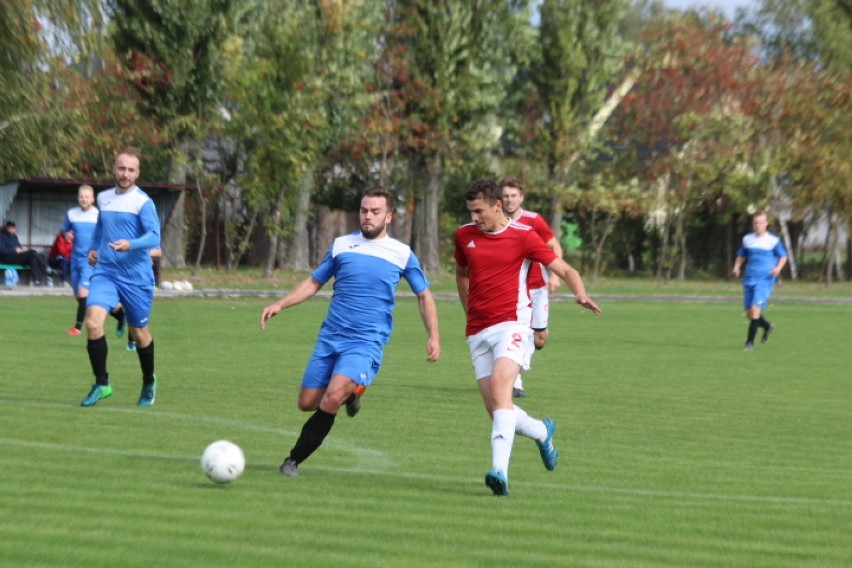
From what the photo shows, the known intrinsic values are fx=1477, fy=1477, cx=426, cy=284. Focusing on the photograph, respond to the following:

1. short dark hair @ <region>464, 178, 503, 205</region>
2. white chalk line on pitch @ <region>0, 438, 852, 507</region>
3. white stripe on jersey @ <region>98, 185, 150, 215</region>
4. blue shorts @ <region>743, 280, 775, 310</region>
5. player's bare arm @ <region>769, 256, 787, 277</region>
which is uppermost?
short dark hair @ <region>464, 178, 503, 205</region>

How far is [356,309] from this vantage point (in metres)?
9.39

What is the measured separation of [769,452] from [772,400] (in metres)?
4.33

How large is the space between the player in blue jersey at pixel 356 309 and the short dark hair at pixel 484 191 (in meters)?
0.55

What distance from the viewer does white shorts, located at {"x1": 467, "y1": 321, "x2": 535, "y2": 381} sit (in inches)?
360

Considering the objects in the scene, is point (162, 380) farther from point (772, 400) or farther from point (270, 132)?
point (270, 132)

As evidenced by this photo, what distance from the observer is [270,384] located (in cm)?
1571

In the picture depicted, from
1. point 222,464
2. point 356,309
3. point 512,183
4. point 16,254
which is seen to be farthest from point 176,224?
point 222,464

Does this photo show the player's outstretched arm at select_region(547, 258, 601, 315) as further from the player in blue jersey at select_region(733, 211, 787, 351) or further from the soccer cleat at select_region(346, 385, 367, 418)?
the player in blue jersey at select_region(733, 211, 787, 351)

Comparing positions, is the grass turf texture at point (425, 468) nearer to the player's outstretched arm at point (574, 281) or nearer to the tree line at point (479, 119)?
the player's outstretched arm at point (574, 281)

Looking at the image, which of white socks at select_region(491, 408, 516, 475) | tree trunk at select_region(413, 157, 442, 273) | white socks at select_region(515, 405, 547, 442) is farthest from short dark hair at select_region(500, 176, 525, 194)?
tree trunk at select_region(413, 157, 442, 273)

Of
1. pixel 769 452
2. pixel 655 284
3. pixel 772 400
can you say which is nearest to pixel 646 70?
pixel 655 284

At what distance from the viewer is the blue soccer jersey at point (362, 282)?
9.38 metres

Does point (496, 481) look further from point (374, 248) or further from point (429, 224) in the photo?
point (429, 224)

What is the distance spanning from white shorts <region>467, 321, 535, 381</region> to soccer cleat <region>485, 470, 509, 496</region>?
84cm
